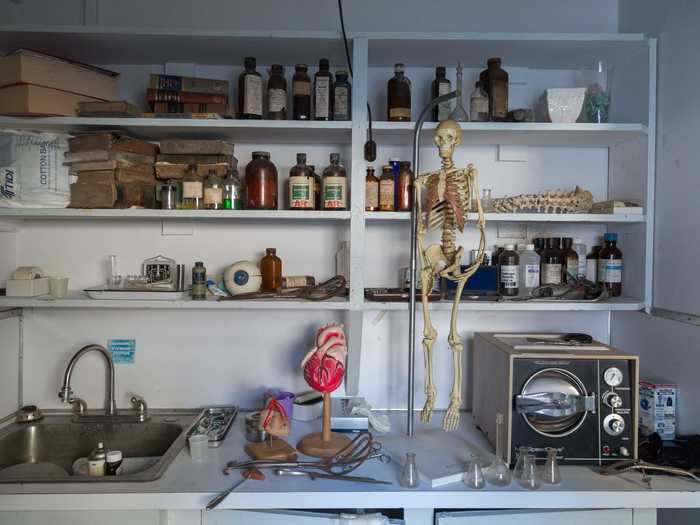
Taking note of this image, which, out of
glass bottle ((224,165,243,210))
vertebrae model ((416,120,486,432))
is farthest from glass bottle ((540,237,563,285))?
glass bottle ((224,165,243,210))

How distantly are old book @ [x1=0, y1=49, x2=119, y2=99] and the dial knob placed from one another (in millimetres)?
1860

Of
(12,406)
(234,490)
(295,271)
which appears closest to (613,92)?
(295,271)

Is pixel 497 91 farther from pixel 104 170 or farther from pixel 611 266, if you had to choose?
pixel 104 170

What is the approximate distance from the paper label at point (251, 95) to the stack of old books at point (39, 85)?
51 cm

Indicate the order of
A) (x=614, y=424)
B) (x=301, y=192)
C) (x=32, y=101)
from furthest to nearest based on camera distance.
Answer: (x=301, y=192) → (x=32, y=101) → (x=614, y=424)

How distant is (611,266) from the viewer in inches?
66.2

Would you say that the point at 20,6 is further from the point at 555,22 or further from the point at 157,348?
the point at 555,22

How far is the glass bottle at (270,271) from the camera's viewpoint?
1.73 meters

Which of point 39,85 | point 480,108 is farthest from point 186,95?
point 480,108

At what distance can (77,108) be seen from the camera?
1.55 meters

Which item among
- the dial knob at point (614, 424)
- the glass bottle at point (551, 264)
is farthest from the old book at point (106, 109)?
the dial knob at point (614, 424)

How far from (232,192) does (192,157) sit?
0.19 meters

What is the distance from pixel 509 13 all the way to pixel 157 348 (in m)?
1.84

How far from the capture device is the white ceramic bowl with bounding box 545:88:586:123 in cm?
158
